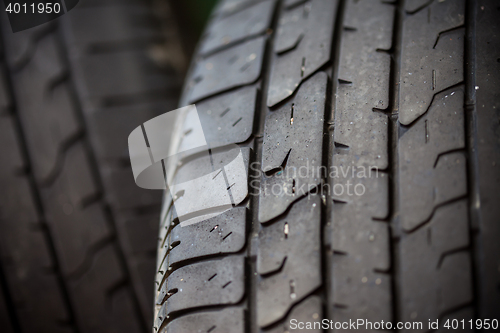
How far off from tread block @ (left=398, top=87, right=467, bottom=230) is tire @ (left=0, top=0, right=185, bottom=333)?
1.83 feet

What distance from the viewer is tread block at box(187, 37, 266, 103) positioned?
2.05ft

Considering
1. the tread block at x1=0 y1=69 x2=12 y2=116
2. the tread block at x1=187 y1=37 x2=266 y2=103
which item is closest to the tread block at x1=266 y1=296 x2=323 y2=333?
the tread block at x1=187 y1=37 x2=266 y2=103

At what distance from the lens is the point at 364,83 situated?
1.70 feet

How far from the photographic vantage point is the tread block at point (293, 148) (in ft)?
1.57

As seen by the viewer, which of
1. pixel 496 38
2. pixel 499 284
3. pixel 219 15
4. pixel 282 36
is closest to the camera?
pixel 499 284

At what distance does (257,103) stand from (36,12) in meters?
0.56

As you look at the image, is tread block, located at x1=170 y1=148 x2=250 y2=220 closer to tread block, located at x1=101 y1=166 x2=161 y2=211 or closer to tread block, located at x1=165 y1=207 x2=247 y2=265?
tread block, located at x1=165 y1=207 x2=247 y2=265

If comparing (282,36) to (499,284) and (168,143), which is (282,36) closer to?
(168,143)

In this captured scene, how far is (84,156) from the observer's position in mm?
819

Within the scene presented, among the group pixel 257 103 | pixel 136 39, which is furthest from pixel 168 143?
pixel 136 39

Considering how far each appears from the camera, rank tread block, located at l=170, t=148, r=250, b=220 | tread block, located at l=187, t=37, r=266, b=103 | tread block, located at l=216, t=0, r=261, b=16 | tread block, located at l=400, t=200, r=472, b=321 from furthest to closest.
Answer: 1. tread block, located at l=216, t=0, r=261, b=16
2. tread block, located at l=187, t=37, r=266, b=103
3. tread block, located at l=170, t=148, r=250, b=220
4. tread block, located at l=400, t=200, r=472, b=321

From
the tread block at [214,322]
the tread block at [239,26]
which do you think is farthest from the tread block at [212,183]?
the tread block at [239,26]

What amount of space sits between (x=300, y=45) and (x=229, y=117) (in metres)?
0.16

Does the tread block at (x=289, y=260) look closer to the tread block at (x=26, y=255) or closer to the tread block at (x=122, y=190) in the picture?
the tread block at (x=122, y=190)
